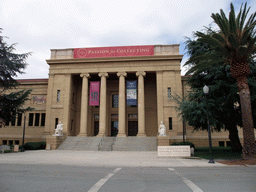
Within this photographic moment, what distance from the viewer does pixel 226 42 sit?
45.5 ft

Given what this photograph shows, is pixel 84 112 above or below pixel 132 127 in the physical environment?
above

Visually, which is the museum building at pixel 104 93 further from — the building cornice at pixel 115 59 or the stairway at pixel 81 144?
the stairway at pixel 81 144

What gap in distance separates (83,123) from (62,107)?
442 centimetres

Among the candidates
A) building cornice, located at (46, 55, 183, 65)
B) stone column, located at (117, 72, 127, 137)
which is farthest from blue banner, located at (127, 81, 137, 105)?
building cornice, located at (46, 55, 183, 65)

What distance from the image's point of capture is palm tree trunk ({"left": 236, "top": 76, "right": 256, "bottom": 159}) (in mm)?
12898

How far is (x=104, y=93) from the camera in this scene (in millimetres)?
32250

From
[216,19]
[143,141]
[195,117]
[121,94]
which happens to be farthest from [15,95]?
[216,19]

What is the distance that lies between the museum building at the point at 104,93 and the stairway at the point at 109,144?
406 millimetres

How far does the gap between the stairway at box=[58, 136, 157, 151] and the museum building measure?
0.41 m

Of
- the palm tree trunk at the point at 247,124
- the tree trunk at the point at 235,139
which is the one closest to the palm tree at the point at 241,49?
the palm tree trunk at the point at 247,124

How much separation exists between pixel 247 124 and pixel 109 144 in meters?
17.7

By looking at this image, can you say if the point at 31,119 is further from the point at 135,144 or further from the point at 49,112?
the point at 135,144

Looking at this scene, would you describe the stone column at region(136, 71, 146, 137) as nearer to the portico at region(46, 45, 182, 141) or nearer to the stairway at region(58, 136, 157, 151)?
the portico at region(46, 45, 182, 141)

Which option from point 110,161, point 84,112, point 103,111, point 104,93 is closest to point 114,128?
point 103,111
